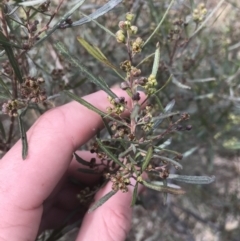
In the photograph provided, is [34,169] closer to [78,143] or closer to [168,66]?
[78,143]

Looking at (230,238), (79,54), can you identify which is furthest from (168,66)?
(230,238)

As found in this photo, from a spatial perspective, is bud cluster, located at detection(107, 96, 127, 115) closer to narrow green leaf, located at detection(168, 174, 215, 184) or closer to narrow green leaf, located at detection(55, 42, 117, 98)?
narrow green leaf, located at detection(55, 42, 117, 98)

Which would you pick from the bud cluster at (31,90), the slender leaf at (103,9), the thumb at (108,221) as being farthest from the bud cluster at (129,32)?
the thumb at (108,221)

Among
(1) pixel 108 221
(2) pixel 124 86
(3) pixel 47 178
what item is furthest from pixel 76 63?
(1) pixel 108 221

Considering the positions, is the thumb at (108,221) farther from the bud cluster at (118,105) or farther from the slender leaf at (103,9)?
the slender leaf at (103,9)

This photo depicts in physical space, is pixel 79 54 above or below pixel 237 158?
above

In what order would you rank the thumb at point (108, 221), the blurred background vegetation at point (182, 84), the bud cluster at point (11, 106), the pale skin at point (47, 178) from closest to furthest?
the bud cluster at point (11, 106), the pale skin at point (47, 178), the thumb at point (108, 221), the blurred background vegetation at point (182, 84)

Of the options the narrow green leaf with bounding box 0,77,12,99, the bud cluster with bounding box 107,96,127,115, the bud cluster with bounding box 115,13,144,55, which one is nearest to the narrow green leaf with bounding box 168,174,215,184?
the bud cluster with bounding box 107,96,127,115

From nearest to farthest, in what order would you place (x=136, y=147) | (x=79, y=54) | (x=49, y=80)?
(x=136, y=147) < (x=49, y=80) < (x=79, y=54)
